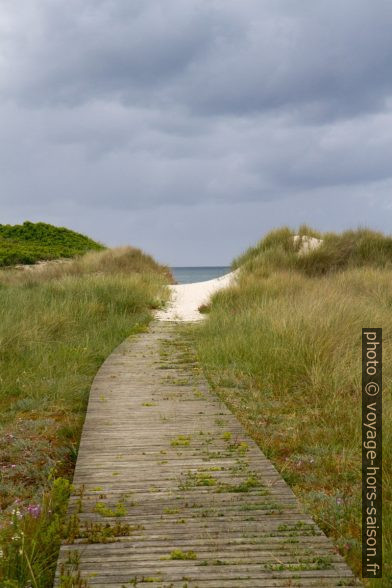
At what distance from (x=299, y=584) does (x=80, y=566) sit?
3.51 feet

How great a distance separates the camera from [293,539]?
3.14 meters

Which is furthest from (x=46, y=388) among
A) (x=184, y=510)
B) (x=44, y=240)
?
(x=44, y=240)

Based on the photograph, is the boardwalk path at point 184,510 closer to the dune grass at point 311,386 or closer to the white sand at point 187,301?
the dune grass at point 311,386

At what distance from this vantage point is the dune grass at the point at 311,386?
162 inches

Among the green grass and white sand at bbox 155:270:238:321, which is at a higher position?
the green grass

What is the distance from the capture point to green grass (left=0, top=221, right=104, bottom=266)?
29.3 meters

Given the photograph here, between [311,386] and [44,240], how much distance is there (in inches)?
1199

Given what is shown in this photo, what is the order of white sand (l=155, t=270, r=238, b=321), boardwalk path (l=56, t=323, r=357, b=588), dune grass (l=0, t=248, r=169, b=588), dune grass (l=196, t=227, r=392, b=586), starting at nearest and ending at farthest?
boardwalk path (l=56, t=323, r=357, b=588) < dune grass (l=0, t=248, r=169, b=588) < dune grass (l=196, t=227, r=392, b=586) < white sand (l=155, t=270, r=238, b=321)

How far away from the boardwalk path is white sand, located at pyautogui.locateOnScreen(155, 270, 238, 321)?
8.62 meters

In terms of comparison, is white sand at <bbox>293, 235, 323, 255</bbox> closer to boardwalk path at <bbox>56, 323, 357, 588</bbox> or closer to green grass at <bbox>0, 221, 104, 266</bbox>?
green grass at <bbox>0, 221, 104, 266</bbox>

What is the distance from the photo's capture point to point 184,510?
3.52m

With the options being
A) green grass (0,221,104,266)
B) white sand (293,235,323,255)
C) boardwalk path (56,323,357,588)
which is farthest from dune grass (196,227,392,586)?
green grass (0,221,104,266)

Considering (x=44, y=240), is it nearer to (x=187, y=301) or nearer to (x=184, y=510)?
(x=187, y=301)

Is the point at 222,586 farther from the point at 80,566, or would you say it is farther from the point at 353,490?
the point at 353,490
